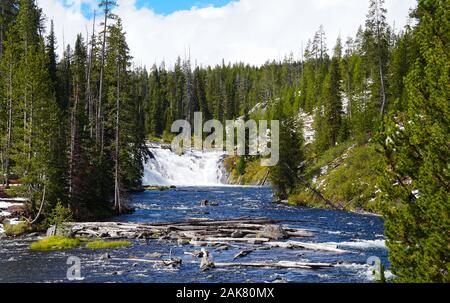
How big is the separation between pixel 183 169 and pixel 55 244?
6845 centimetres

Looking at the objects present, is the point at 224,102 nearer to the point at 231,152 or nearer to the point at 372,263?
the point at 231,152

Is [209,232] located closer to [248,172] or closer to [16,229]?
[16,229]

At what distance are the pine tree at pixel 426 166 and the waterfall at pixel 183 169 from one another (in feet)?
253

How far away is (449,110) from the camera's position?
11008mm

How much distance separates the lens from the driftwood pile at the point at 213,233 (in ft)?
89.2

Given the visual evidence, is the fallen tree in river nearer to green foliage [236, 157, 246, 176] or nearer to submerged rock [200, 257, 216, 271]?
submerged rock [200, 257, 216, 271]

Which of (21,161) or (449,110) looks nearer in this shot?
(449,110)

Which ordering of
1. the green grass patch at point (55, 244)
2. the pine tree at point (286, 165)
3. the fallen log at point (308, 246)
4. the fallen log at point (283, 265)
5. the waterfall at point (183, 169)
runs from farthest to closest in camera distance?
the waterfall at point (183, 169) < the pine tree at point (286, 165) < the green grass patch at point (55, 244) < the fallen log at point (308, 246) < the fallen log at point (283, 265)

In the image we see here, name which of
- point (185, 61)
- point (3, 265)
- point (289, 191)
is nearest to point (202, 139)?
point (185, 61)

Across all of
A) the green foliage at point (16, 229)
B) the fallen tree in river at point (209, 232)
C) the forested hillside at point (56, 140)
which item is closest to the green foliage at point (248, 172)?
the forested hillside at point (56, 140)

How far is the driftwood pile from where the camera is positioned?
2720cm

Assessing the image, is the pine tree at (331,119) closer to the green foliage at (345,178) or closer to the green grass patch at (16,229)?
the green foliage at (345,178)

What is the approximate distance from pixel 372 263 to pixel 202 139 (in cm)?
10164

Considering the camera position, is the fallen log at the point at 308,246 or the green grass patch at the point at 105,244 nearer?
the fallen log at the point at 308,246
